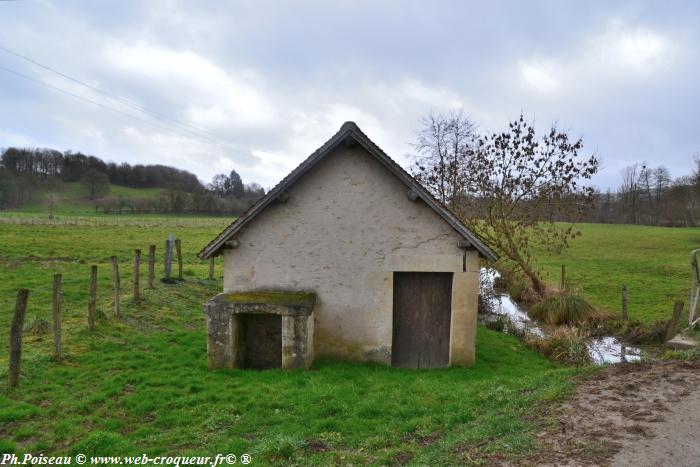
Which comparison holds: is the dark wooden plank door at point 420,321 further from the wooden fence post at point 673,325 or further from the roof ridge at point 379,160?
the wooden fence post at point 673,325

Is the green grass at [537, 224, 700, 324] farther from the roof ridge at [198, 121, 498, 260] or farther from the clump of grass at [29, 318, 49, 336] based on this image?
the clump of grass at [29, 318, 49, 336]

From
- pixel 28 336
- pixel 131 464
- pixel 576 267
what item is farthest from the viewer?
pixel 576 267

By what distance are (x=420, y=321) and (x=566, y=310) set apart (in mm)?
8397

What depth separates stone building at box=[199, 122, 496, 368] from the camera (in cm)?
1023

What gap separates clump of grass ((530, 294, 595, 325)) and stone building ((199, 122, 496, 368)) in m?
7.50

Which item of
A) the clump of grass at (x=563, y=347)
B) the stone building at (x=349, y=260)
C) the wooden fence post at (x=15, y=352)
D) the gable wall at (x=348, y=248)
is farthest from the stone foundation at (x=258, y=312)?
the clump of grass at (x=563, y=347)

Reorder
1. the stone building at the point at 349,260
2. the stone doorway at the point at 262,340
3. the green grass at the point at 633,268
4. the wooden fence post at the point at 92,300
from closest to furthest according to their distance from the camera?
the stone building at the point at 349,260 < the stone doorway at the point at 262,340 < the wooden fence post at the point at 92,300 < the green grass at the point at 633,268

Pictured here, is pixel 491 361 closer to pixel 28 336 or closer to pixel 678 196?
pixel 28 336

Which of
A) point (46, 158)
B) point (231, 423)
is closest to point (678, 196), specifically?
point (231, 423)

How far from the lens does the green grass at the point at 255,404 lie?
6.07 metres

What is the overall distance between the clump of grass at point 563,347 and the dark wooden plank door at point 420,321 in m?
3.77

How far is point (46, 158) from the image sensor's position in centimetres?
9906

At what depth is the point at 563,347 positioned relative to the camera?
12.4 metres

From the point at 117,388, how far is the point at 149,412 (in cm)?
132
